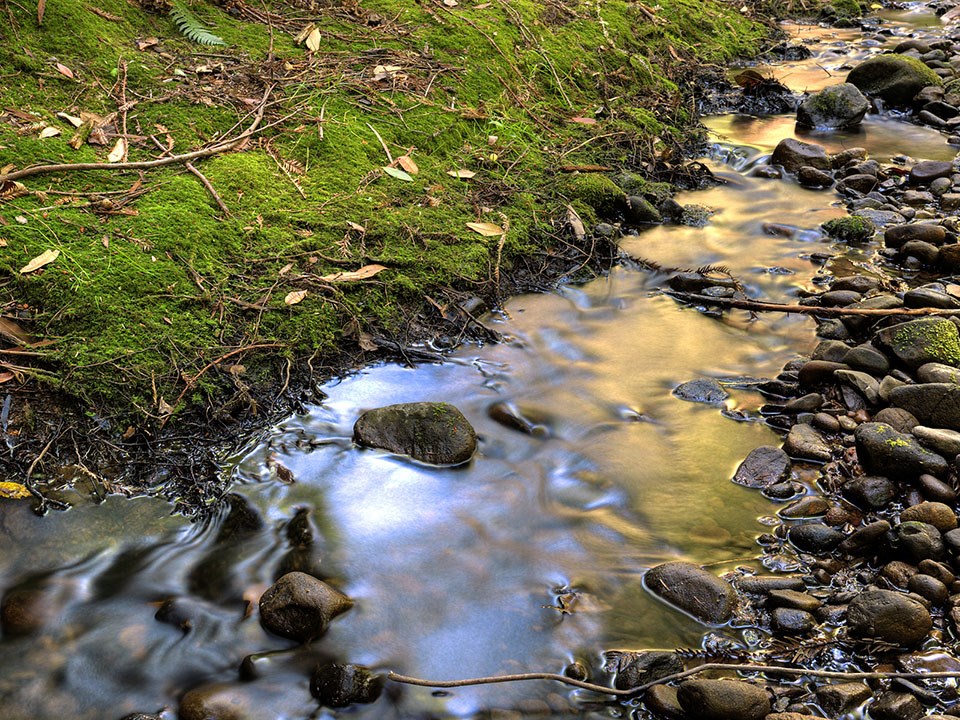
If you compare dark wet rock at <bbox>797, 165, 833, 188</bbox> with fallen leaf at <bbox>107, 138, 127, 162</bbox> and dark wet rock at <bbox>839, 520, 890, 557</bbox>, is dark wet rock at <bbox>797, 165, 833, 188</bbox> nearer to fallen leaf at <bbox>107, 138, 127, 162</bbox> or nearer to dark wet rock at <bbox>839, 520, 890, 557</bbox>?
dark wet rock at <bbox>839, 520, 890, 557</bbox>

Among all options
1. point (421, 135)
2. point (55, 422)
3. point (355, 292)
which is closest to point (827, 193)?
point (421, 135)

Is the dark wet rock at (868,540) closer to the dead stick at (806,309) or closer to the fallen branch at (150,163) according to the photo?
the dead stick at (806,309)

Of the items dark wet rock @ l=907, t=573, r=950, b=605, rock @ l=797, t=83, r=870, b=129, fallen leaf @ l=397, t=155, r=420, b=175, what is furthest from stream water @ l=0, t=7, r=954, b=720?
rock @ l=797, t=83, r=870, b=129

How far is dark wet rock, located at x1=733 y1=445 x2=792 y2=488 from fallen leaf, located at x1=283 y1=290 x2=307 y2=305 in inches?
95.1

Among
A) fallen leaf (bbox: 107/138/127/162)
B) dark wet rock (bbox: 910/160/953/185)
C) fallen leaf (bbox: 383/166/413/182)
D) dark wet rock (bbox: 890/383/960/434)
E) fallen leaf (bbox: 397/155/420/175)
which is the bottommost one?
dark wet rock (bbox: 890/383/960/434)

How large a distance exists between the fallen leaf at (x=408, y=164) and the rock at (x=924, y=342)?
3.13 metres

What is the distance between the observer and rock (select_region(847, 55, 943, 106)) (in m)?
8.54

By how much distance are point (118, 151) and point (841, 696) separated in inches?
181

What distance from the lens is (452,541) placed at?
3318 millimetres

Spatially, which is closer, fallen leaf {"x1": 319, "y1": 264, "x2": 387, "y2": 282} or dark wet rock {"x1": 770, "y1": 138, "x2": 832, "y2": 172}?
fallen leaf {"x1": 319, "y1": 264, "x2": 387, "y2": 282}

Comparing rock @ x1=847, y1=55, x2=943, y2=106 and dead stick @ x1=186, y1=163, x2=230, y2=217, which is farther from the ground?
rock @ x1=847, y1=55, x2=943, y2=106

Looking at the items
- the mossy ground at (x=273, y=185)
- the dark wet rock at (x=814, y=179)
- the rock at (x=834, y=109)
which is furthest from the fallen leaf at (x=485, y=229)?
the rock at (x=834, y=109)

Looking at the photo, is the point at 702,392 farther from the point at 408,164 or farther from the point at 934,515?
the point at 408,164

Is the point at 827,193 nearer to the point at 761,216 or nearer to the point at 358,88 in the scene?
the point at 761,216
